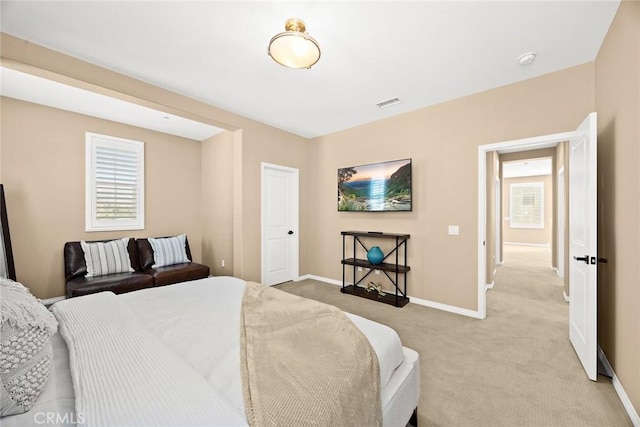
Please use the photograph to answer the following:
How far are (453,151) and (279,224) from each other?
294 cm

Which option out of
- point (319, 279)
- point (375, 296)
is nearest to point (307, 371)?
point (375, 296)

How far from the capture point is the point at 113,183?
3.99m

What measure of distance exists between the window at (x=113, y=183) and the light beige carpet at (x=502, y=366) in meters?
3.38

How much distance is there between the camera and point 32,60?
2281mm

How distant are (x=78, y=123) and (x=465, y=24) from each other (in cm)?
479

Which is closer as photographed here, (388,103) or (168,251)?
(388,103)

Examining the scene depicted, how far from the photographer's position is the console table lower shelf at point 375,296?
3648 mm

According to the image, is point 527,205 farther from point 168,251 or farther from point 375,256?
point 168,251

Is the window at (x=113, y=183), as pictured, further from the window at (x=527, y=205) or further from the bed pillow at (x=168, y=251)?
the window at (x=527, y=205)

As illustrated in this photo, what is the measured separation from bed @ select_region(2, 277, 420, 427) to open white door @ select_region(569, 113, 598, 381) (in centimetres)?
154

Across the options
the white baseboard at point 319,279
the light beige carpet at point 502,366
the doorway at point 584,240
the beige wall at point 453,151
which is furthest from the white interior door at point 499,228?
the white baseboard at point 319,279

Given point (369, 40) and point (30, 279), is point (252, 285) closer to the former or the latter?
point (369, 40)

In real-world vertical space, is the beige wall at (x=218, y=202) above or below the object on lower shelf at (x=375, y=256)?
above

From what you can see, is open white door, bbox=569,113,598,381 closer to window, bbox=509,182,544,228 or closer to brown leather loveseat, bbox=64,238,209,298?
brown leather loveseat, bbox=64,238,209,298
